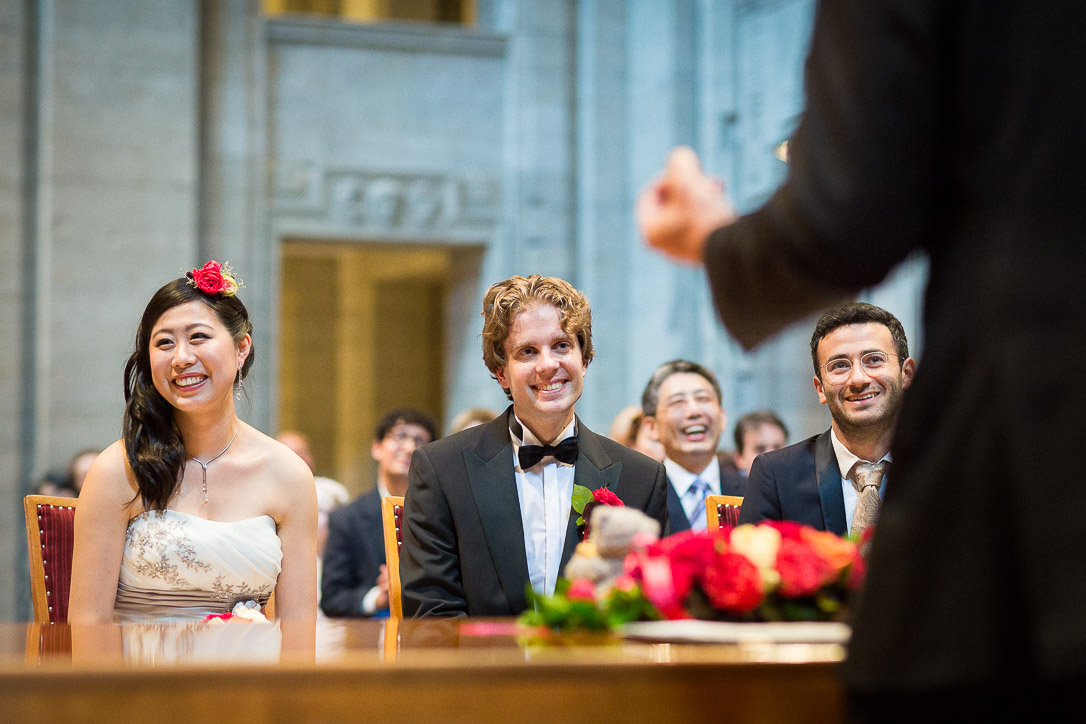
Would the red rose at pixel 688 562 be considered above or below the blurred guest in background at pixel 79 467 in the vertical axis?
above

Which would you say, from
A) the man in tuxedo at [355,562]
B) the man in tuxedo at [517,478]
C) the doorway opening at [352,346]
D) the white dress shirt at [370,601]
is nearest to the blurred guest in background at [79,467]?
the man in tuxedo at [355,562]

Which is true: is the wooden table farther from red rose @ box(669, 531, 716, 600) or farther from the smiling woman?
the smiling woman

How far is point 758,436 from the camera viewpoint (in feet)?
22.9

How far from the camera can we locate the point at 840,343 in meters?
3.51

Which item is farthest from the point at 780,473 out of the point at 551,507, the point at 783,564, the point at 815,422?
the point at 815,422

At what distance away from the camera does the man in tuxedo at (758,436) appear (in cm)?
694

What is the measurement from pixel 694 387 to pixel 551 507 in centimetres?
239

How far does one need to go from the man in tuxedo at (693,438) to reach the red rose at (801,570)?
12.9ft

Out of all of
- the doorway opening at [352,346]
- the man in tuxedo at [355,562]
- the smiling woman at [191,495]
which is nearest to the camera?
the smiling woman at [191,495]

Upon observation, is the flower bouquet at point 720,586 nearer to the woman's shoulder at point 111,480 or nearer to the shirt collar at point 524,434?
the shirt collar at point 524,434

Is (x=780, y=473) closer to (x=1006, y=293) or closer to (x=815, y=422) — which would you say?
(x=1006, y=293)

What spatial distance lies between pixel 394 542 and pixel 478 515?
0.44 metres

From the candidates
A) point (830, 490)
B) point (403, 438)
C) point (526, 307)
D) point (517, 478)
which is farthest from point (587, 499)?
point (403, 438)

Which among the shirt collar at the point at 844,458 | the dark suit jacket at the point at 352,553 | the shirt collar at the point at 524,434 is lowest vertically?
the dark suit jacket at the point at 352,553
